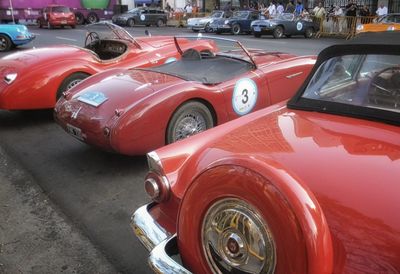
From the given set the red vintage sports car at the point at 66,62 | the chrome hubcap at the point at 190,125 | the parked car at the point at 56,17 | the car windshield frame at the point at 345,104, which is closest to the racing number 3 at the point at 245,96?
the chrome hubcap at the point at 190,125

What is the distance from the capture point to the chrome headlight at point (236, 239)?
5.16 feet

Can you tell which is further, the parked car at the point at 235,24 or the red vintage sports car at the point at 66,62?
the parked car at the point at 235,24

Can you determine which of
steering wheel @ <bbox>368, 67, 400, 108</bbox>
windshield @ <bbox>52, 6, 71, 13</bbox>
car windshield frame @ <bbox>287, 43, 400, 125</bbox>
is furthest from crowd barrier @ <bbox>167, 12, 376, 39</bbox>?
steering wheel @ <bbox>368, 67, 400, 108</bbox>

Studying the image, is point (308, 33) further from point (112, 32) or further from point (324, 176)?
point (324, 176)

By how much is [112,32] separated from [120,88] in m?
2.90

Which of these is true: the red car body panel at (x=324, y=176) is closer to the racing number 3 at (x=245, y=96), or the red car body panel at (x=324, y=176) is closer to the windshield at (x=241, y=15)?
the racing number 3 at (x=245, y=96)

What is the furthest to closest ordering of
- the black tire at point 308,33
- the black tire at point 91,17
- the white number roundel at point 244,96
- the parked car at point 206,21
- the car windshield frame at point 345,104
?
the black tire at point 91,17 → the parked car at point 206,21 → the black tire at point 308,33 → the white number roundel at point 244,96 → the car windshield frame at point 345,104

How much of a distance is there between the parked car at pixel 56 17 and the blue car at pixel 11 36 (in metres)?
12.3

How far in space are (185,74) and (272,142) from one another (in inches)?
106

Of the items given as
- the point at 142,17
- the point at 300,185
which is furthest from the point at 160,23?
the point at 300,185

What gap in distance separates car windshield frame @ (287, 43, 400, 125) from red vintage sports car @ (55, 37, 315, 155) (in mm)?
1699

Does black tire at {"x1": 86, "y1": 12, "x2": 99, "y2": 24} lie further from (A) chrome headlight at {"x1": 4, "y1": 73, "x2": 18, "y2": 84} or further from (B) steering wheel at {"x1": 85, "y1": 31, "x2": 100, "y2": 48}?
(A) chrome headlight at {"x1": 4, "y1": 73, "x2": 18, "y2": 84}

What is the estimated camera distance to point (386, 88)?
7.82 ft

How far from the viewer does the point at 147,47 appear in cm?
671
